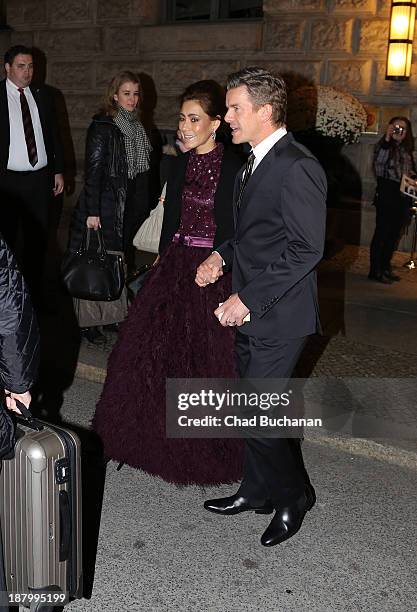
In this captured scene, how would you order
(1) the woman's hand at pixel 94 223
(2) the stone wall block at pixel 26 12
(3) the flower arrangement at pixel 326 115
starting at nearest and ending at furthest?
(1) the woman's hand at pixel 94 223
(3) the flower arrangement at pixel 326 115
(2) the stone wall block at pixel 26 12

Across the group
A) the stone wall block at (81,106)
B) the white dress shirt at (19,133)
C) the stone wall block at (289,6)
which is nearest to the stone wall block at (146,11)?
the stone wall block at (81,106)

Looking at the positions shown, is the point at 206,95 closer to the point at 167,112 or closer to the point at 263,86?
the point at 263,86

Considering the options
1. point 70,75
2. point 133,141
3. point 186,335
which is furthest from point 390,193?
point 70,75

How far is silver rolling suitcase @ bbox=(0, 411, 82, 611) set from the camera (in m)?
2.83

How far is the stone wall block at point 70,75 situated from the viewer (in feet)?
48.8

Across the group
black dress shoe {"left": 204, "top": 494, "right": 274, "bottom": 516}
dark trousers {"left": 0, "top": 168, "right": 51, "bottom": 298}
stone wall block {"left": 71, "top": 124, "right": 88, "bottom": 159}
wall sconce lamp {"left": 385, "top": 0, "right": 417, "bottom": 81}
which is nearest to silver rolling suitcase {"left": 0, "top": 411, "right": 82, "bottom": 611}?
black dress shoe {"left": 204, "top": 494, "right": 274, "bottom": 516}

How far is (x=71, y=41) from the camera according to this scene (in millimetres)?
14984

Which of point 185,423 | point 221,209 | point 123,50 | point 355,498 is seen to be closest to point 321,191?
point 221,209

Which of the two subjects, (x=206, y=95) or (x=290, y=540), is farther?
(x=206, y=95)

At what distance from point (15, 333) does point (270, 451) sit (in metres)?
1.64

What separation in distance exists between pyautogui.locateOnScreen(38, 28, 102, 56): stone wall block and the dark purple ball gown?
35.7ft

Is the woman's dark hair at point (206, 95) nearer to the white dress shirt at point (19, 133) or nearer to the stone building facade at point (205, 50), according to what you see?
the white dress shirt at point (19, 133)

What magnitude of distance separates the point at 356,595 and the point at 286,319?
1173 mm

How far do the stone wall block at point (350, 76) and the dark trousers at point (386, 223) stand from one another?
9.40 ft
